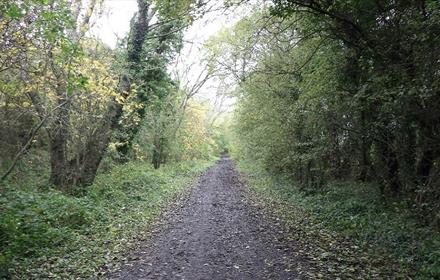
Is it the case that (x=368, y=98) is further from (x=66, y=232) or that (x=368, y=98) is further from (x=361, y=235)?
(x=66, y=232)

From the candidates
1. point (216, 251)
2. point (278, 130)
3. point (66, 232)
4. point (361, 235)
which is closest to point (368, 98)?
point (361, 235)

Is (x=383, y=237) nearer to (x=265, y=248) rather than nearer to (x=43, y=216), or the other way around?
(x=265, y=248)

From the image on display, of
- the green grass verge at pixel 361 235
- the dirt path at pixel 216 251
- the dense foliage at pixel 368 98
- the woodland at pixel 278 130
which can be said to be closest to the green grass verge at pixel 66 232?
the woodland at pixel 278 130

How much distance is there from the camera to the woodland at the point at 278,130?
24.1 ft

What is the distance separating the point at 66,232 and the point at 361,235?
692cm

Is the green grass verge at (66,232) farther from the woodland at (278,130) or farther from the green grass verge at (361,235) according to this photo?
the green grass verge at (361,235)

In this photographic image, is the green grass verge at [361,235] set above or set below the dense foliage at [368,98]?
below

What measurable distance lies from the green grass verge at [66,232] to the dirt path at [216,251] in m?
0.65

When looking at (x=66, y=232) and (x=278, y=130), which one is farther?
(x=278, y=130)

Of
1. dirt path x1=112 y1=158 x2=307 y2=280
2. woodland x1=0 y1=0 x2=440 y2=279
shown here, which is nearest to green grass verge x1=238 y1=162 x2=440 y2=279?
woodland x1=0 y1=0 x2=440 y2=279

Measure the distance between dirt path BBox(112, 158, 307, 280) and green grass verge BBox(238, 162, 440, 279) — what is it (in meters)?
0.56

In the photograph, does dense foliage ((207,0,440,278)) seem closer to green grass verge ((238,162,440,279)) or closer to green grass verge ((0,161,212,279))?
green grass verge ((238,162,440,279))

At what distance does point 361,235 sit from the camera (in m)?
8.95

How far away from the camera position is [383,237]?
330 inches
